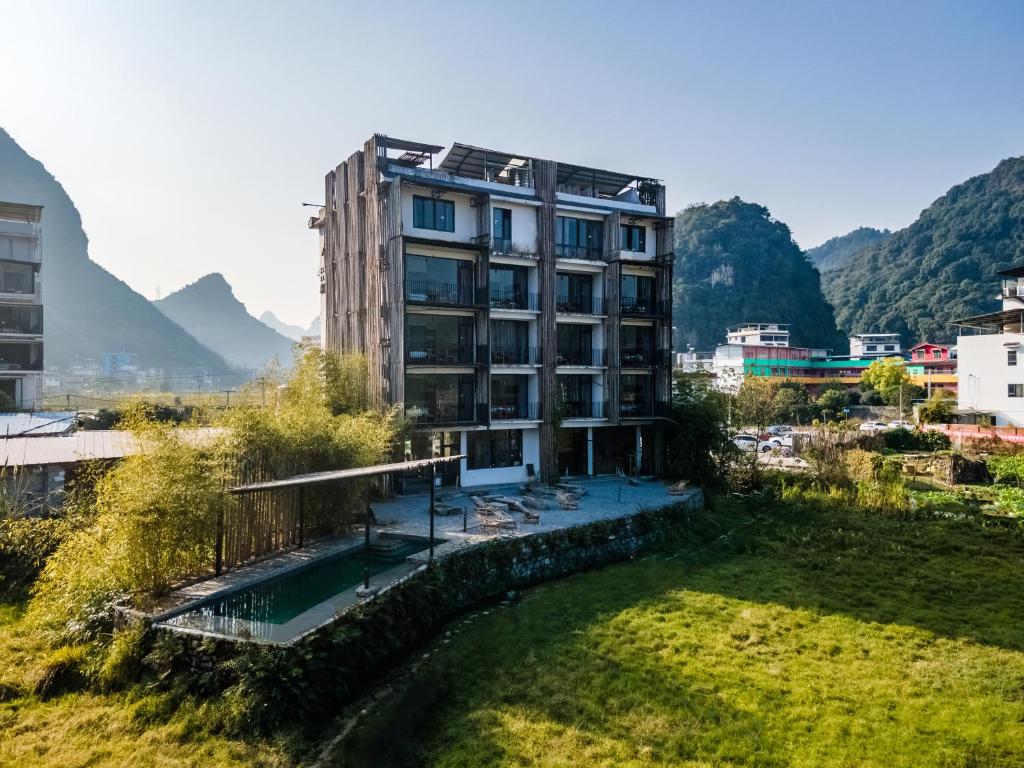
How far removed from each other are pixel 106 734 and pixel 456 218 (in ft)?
69.2

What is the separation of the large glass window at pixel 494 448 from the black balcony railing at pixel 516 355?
2.96 m

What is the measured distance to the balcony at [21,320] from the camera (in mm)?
36219

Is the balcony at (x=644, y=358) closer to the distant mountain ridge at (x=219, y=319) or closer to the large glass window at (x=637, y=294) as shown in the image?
the large glass window at (x=637, y=294)

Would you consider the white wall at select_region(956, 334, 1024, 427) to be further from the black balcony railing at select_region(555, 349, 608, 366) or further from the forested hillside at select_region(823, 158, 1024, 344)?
the forested hillside at select_region(823, 158, 1024, 344)

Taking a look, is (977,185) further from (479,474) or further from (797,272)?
(479,474)

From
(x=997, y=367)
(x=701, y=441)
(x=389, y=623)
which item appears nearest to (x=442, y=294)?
(x=701, y=441)

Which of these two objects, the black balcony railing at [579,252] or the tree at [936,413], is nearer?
the black balcony railing at [579,252]

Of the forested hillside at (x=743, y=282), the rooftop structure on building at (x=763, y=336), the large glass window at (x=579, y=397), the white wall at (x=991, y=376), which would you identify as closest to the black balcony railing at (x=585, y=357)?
the large glass window at (x=579, y=397)

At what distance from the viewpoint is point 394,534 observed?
16.7 meters

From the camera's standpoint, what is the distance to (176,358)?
10381cm

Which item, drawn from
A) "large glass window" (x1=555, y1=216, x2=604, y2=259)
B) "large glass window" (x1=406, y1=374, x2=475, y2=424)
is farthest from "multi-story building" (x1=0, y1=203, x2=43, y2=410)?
"large glass window" (x1=555, y1=216, x2=604, y2=259)

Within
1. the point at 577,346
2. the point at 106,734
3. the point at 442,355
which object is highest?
the point at 577,346

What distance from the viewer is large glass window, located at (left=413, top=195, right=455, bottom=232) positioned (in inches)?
985

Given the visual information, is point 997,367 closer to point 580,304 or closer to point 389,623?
point 580,304
